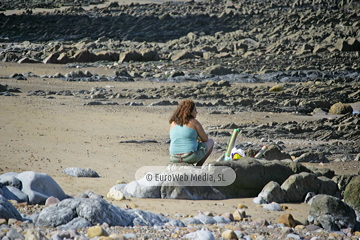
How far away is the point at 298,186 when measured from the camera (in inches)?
261

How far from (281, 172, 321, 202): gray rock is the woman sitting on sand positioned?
109cm

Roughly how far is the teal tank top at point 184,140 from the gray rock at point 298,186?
3.93ft

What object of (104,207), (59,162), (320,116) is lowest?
(320,116)

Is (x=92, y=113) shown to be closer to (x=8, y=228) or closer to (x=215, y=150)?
(x=215, y=150)

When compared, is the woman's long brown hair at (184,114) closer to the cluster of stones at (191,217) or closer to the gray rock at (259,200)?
the cluster of stones at (191,217)

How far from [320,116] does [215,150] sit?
20.2 feet

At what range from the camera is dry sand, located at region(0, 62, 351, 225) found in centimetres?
622

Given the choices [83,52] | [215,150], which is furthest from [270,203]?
[83,52]

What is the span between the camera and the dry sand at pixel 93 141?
6.22 metres

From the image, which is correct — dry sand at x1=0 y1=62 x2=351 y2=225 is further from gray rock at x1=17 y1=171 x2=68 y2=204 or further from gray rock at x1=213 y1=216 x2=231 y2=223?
gray rock at x1=17 y1=171 x2=68 y2=204

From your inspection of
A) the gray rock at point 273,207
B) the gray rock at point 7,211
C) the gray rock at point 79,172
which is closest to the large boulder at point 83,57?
the gray rock at point 79,172

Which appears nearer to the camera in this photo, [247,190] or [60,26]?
[247,190]

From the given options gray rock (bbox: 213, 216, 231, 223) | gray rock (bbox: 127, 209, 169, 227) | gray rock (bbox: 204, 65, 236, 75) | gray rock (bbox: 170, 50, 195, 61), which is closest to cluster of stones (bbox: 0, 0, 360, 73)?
gray rock (bbox: 170, 50, 195, 61)

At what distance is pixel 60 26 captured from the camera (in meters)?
42.2
